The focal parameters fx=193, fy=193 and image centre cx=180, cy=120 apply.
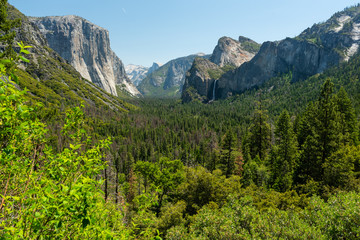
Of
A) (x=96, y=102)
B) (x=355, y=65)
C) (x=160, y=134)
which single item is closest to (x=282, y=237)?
(x=160, y=134)

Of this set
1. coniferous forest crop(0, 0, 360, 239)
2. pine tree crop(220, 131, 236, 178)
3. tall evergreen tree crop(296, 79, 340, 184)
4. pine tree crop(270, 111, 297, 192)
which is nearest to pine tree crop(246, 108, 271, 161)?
coniferous forest crop(0, 0, 360, 239)

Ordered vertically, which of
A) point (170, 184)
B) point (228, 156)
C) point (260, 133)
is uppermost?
point (260, 133)

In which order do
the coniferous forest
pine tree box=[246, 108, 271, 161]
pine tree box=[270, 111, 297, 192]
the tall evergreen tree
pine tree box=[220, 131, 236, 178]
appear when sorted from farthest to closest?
pine tree box=[220, 131, 236, 178] < pine tree box=[246, 108, 271, 161] < pine tree box=[270, 111, 297, 192] < the tall evergreen tree < the coniferous forest

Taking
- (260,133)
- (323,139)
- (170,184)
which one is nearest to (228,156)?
(260,133)

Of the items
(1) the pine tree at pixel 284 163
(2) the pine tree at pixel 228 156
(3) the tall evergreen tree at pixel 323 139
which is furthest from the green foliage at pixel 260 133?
(3) the tall evergreen tree at pixel 323 139

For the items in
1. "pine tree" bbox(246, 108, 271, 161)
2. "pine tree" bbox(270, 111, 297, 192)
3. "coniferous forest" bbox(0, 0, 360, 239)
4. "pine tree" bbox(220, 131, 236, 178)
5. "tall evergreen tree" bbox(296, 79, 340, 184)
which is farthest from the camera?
"pine tree" bbox(220, 131, 236, 178)

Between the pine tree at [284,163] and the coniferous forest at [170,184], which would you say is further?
the pine tree at [284,163]

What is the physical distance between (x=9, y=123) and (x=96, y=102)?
197 metres

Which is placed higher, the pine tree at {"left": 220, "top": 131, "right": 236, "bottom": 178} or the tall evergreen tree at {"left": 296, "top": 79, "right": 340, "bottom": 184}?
the tall evergreen tree at {"left": 296, "top": 79, "right": 340, "bottom": 184}

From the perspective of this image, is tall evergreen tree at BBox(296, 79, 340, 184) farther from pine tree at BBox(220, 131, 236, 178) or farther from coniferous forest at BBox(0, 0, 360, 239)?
pine tree at BBox(220, 131, 236, 178)

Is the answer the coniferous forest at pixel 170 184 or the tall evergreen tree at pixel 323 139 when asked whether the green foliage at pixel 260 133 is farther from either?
the tall evergreen tree at pixel 323 139

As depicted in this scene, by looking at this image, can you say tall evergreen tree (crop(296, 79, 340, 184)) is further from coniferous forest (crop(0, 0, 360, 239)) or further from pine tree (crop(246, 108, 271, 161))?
pine tree (crop(246, 108, 271, 161))

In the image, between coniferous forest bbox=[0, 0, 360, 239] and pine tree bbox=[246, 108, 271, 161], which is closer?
coniferous forest bbox=[0, 0, 360, 239]

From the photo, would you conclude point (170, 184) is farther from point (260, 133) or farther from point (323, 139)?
point (323, 139)
